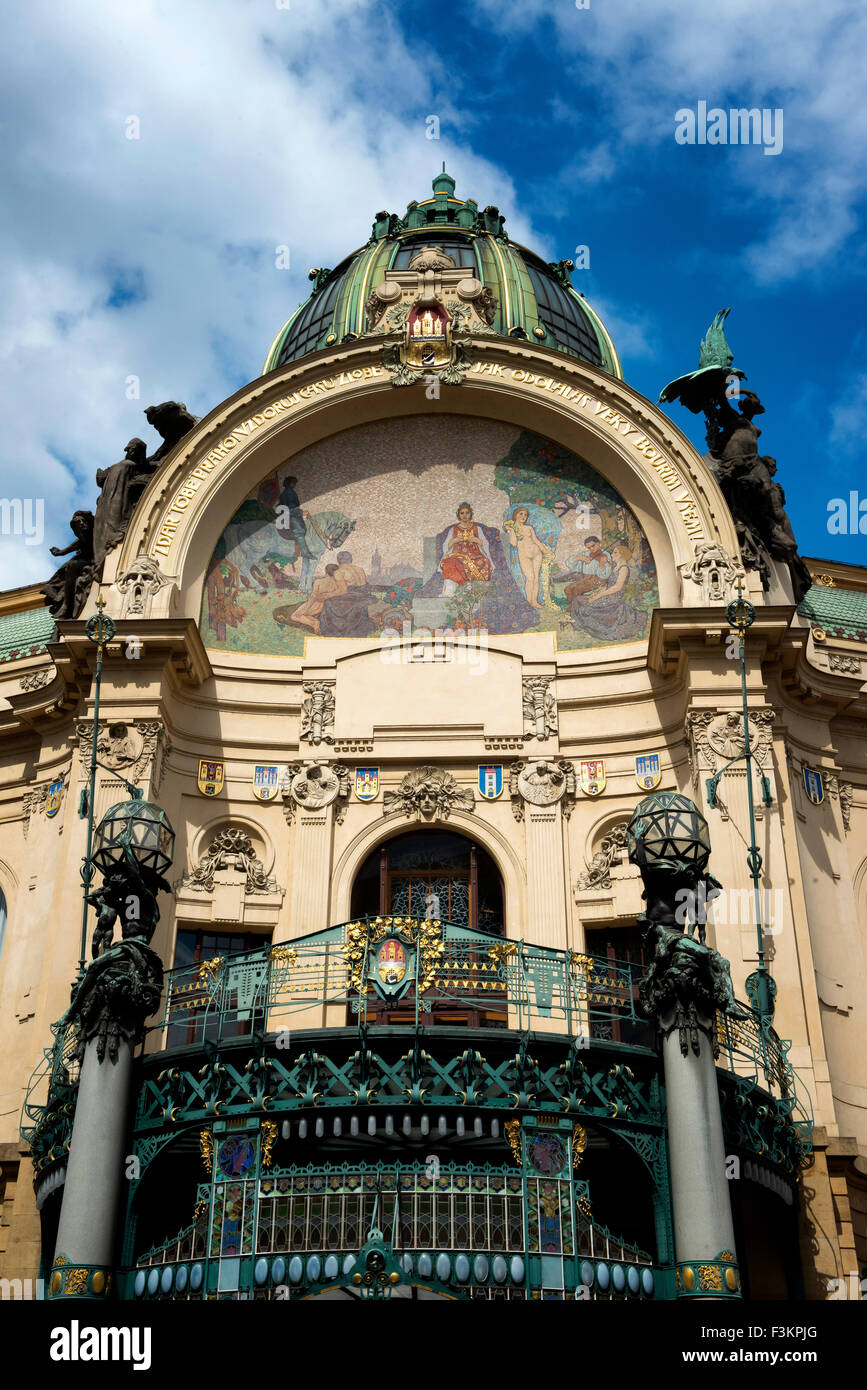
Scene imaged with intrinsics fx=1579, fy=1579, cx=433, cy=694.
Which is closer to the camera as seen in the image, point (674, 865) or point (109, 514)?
point (674, 865)

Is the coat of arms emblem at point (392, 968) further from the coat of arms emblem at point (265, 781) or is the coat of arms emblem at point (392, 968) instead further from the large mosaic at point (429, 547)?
the large mosaic at point (429, 547)

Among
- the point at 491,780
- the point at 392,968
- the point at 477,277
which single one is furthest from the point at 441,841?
the point at 477,277

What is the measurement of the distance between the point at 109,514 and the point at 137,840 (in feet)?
27.5

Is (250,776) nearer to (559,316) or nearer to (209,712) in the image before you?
(209,712)

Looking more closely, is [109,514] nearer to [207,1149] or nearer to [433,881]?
[433,881]

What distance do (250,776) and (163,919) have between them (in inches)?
99.2

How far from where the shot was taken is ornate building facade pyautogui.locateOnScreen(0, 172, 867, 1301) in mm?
14281

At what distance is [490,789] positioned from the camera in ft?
71.4

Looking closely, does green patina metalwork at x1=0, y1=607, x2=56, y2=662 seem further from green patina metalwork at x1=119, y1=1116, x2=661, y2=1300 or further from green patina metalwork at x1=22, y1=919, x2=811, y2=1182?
green patina metalwork at x1=119, y1=1116, x2=661, y2=1300

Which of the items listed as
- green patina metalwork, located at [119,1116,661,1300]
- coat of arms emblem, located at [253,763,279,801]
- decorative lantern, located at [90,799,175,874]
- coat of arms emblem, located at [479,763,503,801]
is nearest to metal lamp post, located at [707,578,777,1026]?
coat of arms emblem, located at [479,763,503,801]

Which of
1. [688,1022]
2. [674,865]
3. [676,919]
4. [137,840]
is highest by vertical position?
[137,840]

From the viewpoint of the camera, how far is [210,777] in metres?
21.9

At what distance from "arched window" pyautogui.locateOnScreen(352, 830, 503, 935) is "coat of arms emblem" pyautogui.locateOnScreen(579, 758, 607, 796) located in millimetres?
1651
